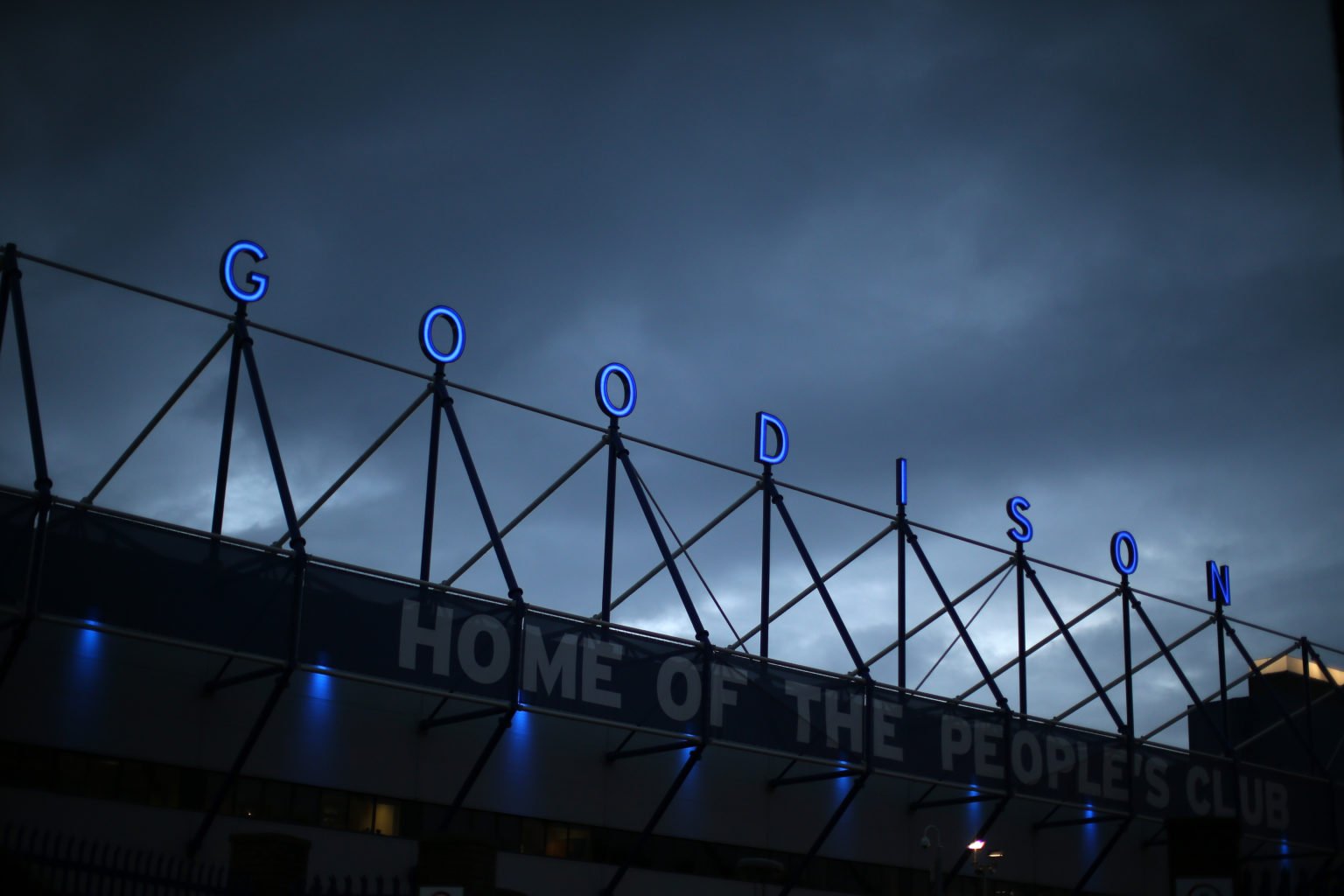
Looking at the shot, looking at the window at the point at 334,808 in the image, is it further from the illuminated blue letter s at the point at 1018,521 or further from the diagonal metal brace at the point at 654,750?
the illuminated blue letter s at the point at 1018,521

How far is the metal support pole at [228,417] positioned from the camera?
33.4 metres

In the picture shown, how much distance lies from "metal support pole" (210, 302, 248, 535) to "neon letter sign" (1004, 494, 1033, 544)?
2421 centimetres

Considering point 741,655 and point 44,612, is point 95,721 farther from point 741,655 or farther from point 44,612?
point 741,655

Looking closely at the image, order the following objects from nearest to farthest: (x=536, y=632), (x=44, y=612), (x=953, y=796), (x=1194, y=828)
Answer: (x=1194, y=828) < (x=44, y=612) < (x=536, y=632) < (x=953, y=796)

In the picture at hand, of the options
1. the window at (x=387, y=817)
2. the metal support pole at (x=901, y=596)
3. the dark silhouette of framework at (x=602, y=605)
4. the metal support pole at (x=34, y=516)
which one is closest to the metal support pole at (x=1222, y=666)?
the dark silhouette of framework at (x=602, y=605)

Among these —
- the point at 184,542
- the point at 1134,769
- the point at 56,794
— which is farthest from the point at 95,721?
the point at 1134,769

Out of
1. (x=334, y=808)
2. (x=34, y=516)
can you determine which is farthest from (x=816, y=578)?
(x=34, y=516)

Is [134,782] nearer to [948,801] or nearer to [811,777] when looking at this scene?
[811,777]

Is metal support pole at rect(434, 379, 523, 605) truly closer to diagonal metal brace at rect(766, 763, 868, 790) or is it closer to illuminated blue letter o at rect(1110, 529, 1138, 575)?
diagonal metal brace at rect(766, 763, 868, 790)

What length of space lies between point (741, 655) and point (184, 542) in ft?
43.1

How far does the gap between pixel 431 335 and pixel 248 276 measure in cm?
473

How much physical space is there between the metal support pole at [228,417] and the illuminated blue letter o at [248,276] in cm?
27

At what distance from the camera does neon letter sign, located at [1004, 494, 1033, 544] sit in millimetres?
49062

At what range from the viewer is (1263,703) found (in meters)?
65.6
